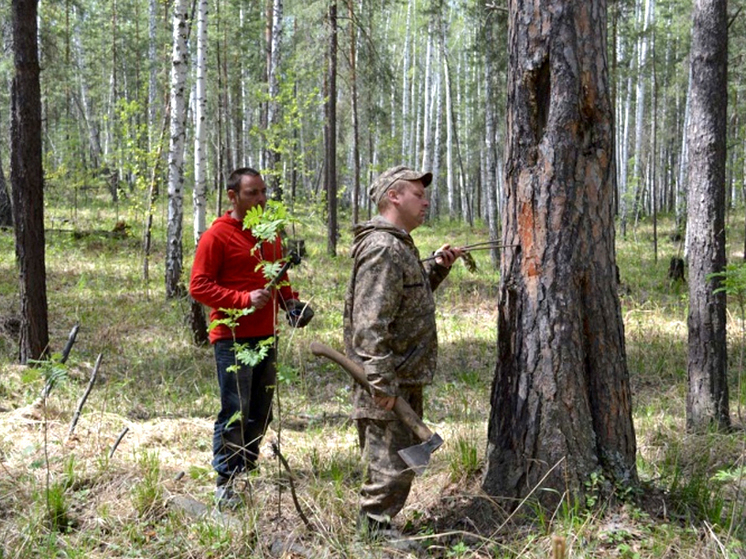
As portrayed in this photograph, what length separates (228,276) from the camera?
4105 millimetres

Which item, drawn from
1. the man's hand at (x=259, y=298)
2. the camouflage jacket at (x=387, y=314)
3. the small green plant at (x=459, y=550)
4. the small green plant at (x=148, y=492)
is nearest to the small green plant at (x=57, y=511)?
the small green plant at (x=148, y=492)

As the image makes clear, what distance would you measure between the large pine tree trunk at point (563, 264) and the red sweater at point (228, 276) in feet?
4.81

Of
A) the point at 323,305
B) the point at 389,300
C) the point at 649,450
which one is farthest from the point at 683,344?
the point at 389,300

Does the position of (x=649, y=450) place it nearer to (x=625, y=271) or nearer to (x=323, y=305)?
(x=323, y=305)

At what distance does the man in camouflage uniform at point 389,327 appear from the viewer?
3277mm

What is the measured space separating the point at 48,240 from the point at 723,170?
14782mm

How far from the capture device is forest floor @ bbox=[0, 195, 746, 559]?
11.0 ft

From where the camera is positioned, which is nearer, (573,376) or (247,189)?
(573,376)

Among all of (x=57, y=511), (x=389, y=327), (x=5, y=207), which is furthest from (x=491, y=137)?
(x=57, y=511)

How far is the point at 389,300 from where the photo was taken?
3279 mm

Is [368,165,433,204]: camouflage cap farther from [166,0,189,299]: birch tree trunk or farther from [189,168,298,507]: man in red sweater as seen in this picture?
[166,0,189,299]: birch tree trunk

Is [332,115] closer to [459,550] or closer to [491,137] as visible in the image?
[491,137]

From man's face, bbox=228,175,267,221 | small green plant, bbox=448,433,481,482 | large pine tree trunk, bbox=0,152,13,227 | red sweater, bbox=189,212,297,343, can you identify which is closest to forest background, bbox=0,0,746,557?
small green plant, bbox=448,433,481,482

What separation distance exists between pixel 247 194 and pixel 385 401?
156 centimetres
